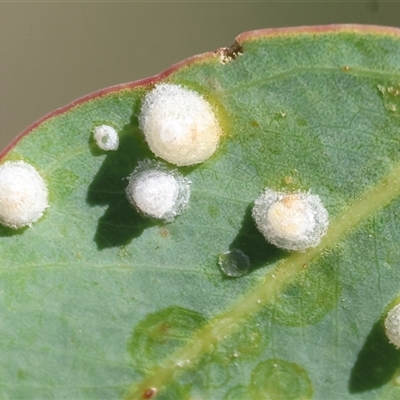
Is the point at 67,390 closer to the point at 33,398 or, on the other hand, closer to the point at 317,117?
the point at 33,398

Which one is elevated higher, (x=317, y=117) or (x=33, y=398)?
(x=317, y=117)

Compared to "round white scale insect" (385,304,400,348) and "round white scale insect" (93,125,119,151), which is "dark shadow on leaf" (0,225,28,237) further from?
"round white scale insect" (385,304,400,348)

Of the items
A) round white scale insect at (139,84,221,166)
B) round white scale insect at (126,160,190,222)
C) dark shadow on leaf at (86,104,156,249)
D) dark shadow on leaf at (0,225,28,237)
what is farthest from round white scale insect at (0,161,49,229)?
round white scale insect at (139,84,221,166)

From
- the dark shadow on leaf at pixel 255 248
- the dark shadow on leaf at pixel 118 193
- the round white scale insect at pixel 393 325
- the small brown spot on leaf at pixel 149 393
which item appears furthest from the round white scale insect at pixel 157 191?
the round white scale insect at pixel 393 325

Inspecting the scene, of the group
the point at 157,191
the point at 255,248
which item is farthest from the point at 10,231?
the point at 255,248

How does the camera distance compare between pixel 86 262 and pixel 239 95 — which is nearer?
pixel 239 95

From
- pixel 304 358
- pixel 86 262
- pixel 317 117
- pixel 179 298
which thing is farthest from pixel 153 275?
pixel 317 117

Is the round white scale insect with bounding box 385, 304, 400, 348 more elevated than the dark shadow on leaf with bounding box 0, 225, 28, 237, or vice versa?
the dark shadow on leaf with bounding box 0, 225, 28, 237

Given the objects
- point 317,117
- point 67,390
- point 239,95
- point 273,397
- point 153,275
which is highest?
point 239,95
